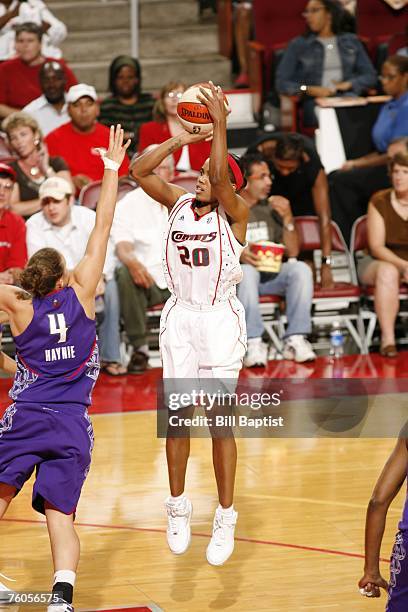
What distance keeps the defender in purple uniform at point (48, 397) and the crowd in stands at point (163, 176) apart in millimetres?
4167

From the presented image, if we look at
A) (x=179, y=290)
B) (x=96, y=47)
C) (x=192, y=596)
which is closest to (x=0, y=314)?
(x=179, y=290)

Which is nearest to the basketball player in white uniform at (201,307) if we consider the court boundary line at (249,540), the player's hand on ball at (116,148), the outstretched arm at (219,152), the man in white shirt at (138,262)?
the outstretched arm at (219,152)

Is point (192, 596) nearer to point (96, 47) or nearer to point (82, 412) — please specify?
point (82, 412)

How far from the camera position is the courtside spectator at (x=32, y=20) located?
12.9m

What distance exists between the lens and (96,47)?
14492mm

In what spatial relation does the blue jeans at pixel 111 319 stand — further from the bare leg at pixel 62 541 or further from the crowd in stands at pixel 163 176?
the bare leg at pixel 62 541

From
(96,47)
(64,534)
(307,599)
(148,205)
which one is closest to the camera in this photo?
(64,534)

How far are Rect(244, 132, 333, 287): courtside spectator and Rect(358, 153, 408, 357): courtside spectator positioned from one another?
1.36ft

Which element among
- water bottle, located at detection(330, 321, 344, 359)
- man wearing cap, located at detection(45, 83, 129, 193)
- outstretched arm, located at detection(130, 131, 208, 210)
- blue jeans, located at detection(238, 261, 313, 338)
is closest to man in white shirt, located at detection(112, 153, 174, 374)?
blue jeans, located at detection(238, 261, 313, 338)

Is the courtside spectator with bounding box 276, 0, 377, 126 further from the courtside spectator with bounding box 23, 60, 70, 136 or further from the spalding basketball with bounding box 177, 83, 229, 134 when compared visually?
the spalding basketball with bounding box 177, 83, 229, 134

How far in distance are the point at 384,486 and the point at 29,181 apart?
6621 mm

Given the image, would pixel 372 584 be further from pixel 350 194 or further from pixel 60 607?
pixel 350 194

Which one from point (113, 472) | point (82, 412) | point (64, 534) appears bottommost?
point (113, 472)

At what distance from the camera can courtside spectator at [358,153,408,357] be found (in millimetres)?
10750
